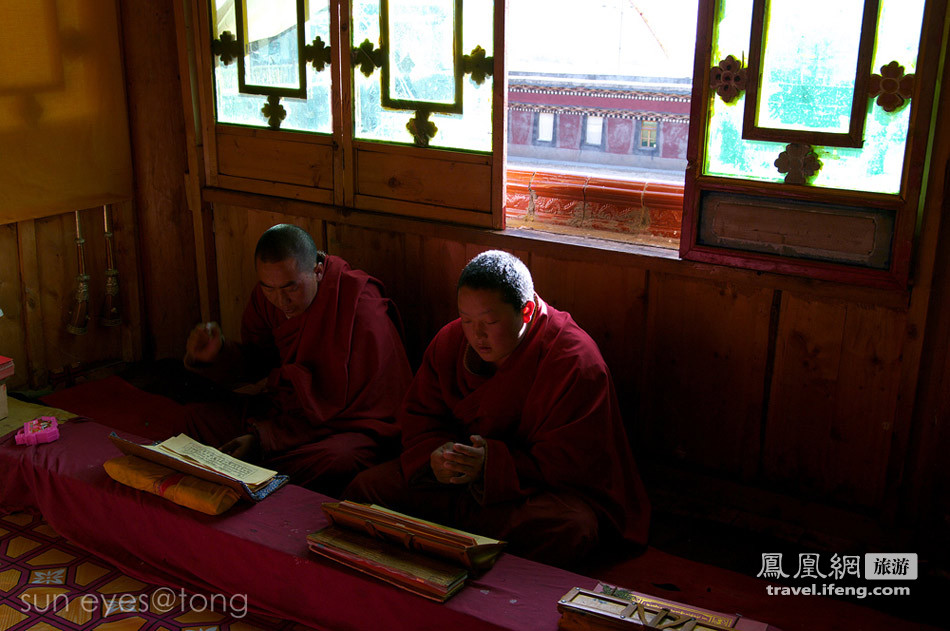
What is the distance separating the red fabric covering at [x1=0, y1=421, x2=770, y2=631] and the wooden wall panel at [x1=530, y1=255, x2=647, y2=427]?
125 centimetres

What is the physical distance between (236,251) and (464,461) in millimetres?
2497

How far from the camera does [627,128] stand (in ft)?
18.7

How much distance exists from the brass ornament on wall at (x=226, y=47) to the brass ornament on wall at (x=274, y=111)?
32 centimetres

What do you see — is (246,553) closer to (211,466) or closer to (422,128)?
(211,466)

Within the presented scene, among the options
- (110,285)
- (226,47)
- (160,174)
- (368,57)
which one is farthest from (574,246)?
(110,285)

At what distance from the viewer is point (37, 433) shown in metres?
3.57

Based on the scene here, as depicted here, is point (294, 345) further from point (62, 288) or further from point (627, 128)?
point (627, 128)

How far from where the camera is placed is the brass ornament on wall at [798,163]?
3119 millimetres

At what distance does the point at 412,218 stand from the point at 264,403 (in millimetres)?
1119

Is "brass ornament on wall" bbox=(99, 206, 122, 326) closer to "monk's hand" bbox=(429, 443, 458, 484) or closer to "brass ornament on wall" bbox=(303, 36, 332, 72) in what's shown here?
"brass ornament on wall" bbox=(303, 36, 332, 72)

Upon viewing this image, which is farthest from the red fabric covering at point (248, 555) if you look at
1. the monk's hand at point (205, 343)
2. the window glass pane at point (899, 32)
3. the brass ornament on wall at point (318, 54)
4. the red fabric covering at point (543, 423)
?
the brass ornament on wall at point (318, 54)

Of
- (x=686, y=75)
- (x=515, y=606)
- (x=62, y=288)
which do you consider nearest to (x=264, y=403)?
(x=62, y=288)

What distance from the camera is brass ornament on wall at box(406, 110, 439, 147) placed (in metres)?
4.03

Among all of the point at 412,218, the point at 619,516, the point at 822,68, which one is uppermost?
the point at 822,68
